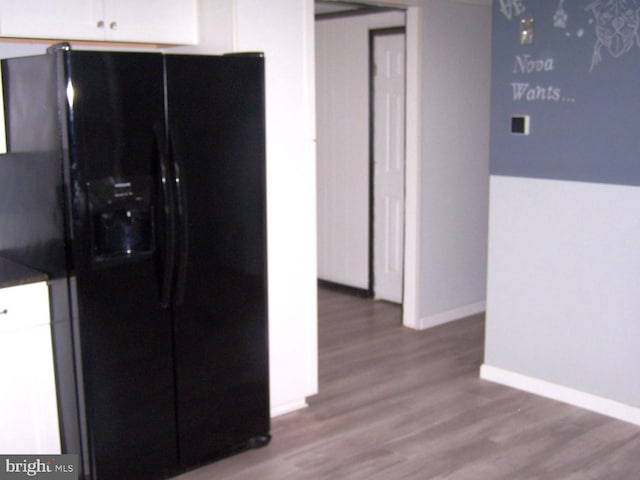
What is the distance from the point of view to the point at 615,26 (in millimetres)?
3438

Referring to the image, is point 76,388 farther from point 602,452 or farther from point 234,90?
point 602,452

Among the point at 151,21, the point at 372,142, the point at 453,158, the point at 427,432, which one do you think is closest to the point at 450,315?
the point at 453,158

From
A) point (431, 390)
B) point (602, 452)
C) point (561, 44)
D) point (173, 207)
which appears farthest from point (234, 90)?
point (602, 452)

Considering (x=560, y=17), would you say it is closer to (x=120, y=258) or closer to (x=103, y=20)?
(x=103, y=20)

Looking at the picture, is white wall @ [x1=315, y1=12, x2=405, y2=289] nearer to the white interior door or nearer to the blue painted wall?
the white interior door

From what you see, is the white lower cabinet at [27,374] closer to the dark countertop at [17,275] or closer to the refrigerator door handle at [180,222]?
the dark countertop at [17,275]

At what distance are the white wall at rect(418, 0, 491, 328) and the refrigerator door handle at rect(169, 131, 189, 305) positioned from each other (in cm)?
237

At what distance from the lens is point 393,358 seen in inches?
177

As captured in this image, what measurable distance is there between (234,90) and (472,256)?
9.28 ft

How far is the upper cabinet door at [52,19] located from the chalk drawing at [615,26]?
2251mm

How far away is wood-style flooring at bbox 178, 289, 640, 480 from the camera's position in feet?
10.2

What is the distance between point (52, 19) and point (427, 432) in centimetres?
243

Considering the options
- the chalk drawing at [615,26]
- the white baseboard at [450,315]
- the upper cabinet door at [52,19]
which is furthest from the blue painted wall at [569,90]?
the upper cabinet door at [52,19]

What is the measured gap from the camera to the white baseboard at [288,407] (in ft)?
12.0
